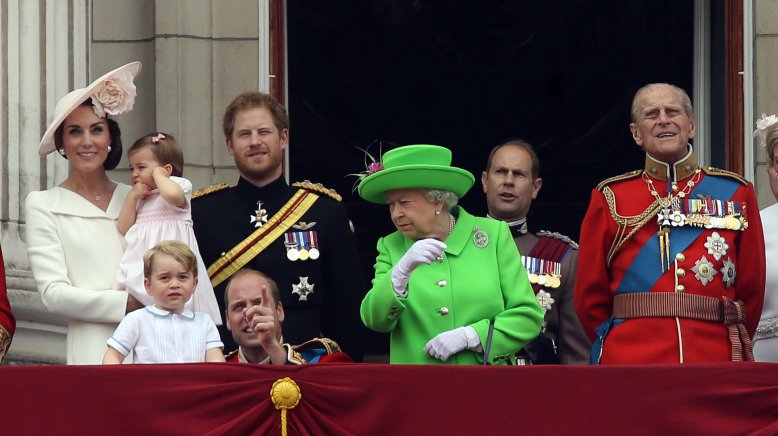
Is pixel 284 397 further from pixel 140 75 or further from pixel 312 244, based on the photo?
pixel 140 75

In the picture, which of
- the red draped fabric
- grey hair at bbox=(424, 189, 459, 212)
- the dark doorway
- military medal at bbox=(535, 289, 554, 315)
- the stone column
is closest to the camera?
the red draped fabric

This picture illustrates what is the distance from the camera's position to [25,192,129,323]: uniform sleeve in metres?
7.36

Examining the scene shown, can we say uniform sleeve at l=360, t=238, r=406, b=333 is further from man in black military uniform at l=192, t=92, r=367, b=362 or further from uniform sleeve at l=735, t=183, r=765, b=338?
uniform sleeve at l=735, t=183, r=765, b=338

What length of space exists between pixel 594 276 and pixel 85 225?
6.06ft

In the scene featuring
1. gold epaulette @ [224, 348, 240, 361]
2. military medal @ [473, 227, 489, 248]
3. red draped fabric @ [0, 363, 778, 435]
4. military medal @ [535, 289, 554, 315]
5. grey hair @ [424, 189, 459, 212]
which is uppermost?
grey hair @ [424, 189, 459, 212]

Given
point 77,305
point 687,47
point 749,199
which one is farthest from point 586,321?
point 687,47

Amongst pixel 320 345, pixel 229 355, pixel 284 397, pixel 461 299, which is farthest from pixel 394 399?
pixel 229 355

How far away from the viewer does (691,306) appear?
7195mm

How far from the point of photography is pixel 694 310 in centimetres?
719

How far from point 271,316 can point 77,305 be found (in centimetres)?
77

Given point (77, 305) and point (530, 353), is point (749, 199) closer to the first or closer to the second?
point (530, 353)

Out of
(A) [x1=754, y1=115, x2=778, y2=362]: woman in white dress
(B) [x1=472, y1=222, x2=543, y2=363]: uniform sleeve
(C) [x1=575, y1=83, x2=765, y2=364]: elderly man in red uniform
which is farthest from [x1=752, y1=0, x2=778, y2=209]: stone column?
(B) [x1=472, y1=222, x2=543, y2=363]: uniform sleeve

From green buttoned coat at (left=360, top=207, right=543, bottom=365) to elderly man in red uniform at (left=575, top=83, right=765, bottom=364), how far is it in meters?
0.26

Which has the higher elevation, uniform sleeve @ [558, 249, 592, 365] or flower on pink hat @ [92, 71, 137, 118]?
flower on pink hat @ [92, 71, 137, 118]
